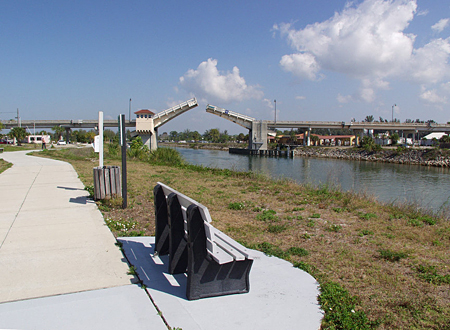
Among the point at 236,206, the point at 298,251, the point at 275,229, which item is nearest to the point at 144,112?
the point at 236,206

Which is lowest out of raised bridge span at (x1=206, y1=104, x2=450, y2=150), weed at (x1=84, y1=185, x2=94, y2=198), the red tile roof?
weed at (x1=84, y1=185, x2=94, y2=198)

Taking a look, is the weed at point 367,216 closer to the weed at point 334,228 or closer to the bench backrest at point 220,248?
the weed at point 334,228

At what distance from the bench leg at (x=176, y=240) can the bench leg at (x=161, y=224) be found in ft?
1.39

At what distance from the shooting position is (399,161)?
167 feet

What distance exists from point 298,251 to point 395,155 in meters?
55.7

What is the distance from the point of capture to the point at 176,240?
3959mm

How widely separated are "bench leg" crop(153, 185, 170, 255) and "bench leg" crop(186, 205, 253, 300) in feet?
3.54

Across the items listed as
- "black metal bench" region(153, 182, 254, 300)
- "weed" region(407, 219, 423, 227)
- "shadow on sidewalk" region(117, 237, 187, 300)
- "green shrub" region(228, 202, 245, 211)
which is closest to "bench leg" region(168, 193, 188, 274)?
"shadow on sidewalk" region(117, 237, 187, 300)

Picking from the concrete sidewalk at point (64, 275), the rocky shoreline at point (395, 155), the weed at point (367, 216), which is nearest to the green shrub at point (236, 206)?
the weed at point (367, 216)

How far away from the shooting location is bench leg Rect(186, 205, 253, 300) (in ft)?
11.0

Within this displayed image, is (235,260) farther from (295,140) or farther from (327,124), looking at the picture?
(295,140)

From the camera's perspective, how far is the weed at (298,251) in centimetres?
474

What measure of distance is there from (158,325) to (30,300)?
54.6 inches

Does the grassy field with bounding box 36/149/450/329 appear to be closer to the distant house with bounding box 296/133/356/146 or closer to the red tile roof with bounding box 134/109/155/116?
the red tile roof with bounding box 134/109/155/116
